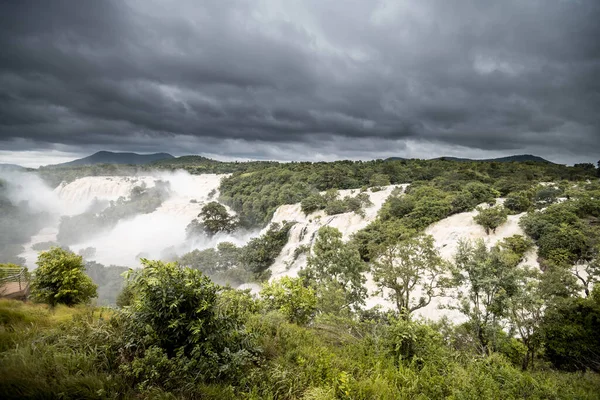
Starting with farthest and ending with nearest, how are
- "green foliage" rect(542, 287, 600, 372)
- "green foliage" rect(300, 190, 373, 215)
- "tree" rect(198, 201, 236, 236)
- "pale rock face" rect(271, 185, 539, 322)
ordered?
"tree" rect(198, 201, 236, 236) → "green foliage" rect(300, 190, 373, 215) → "pale rock face" rect(271, 185, 539, 322) → "green foliage" rect(542, 287, 600, 372)

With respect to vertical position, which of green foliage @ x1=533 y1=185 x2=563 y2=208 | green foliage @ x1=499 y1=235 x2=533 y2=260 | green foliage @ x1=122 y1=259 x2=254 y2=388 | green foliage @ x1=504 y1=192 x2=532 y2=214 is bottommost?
green foliage @ x1=499 y1=235 x2=533 y2=260

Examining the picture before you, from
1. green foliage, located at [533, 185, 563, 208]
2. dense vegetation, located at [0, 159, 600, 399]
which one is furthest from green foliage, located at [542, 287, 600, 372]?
green foliage, located at [533, 185, 563, 208]

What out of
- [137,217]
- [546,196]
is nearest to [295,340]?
[546,196]

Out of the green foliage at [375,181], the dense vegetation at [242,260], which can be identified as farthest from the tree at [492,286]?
the green foliage at [375,181]

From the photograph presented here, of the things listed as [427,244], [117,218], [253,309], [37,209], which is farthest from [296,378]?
[37,209]

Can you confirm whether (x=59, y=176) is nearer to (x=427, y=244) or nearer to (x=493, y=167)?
(x=427, y=244)

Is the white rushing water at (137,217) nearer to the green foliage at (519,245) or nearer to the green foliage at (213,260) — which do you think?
the green foliage at (213,260)

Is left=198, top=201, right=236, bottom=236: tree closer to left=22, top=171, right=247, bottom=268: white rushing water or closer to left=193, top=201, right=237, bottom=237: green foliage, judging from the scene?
left=193, top=201, right=237, bottom=237: green foliage
